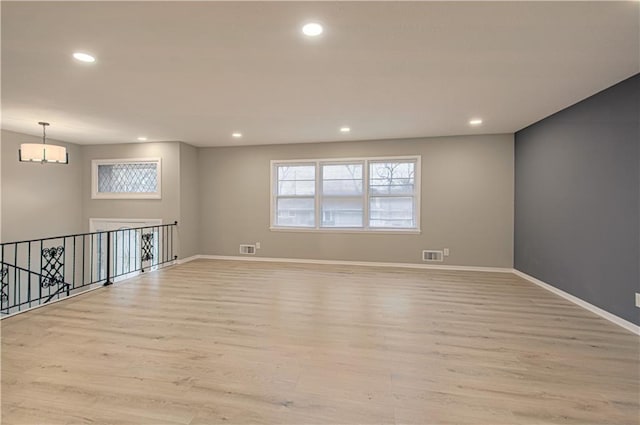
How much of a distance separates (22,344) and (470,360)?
3636mm

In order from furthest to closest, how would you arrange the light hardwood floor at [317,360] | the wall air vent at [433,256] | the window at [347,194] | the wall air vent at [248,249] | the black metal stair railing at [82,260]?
the wall air vent at [248,249] < the window at [347,194] < the wall air vent at [433,256] < the black metal stair railing at [82,260] < the light hardwood floor at [317,360]

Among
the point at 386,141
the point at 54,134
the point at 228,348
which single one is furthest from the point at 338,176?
the point at 54,134

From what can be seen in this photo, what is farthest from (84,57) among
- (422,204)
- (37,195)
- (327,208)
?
(422,204)

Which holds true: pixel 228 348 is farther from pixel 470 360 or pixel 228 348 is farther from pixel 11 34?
pixel 11 34

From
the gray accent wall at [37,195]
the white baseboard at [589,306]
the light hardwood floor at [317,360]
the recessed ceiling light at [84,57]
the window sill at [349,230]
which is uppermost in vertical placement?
the recessed ceiling light at [84,57]

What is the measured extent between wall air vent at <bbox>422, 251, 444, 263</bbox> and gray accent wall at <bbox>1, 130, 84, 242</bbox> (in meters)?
7.09

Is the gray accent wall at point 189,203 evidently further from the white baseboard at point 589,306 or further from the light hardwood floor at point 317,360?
the white baseboard at point 589,306

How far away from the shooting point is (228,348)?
8.21ft

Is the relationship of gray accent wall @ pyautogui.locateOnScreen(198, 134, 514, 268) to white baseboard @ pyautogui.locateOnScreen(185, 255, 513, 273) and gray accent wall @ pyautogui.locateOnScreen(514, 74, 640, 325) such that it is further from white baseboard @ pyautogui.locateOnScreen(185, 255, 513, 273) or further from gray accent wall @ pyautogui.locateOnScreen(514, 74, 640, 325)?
gray accent wall @ pyautogui.locateOnScreen(514, 74, 640, 325)

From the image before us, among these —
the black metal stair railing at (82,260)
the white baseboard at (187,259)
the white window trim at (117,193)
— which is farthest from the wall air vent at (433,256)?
the white window trim at (117,193)

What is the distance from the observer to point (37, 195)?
5.74 meters

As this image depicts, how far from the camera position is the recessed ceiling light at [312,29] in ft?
6.89

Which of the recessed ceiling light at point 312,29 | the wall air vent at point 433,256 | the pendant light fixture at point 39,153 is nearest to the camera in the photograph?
the recessed ceiling light at point 312,29

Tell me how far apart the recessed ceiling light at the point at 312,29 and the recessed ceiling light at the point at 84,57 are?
1.86 meters
